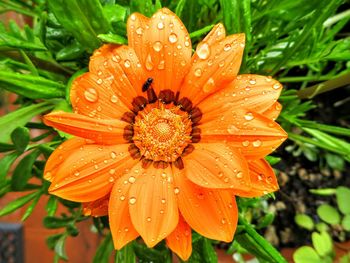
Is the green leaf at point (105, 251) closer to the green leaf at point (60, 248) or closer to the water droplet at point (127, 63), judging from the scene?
the green leaf at point (60, 248)

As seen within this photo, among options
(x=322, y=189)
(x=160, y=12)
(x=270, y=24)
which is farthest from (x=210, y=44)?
(x=322, y=189)

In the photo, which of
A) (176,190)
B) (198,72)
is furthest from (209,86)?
(176,190)

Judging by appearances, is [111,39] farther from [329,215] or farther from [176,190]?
[329,215]

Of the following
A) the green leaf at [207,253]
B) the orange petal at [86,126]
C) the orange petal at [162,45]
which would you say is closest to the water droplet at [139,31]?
the orange petal at [162,45]

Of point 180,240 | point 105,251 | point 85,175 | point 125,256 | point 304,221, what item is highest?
point 85,175

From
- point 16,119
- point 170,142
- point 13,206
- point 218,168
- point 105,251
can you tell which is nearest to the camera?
point 218,168

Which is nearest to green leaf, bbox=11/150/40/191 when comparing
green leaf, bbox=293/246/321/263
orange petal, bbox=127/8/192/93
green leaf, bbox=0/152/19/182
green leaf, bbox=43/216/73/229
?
green leaf, bbox=0/152/19/182
